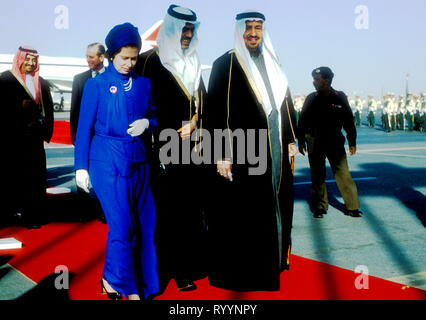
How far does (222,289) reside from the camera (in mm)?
4020

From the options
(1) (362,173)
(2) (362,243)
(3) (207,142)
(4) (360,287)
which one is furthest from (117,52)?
(1) (362,173)

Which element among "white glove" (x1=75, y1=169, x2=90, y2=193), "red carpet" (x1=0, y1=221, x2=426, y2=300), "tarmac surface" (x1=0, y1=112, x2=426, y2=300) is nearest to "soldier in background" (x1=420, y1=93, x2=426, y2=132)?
"tarmac surface" (x1=0, y1=112, x2=426, y2=300)

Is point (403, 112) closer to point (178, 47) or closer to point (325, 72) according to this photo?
point (325, 72)

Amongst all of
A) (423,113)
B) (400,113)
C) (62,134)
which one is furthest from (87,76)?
(400,113)

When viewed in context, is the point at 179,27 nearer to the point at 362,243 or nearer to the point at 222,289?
the point at 222,289

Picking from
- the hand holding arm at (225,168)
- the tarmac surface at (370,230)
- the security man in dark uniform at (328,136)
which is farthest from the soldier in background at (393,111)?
the hand holding arm at (225,168)

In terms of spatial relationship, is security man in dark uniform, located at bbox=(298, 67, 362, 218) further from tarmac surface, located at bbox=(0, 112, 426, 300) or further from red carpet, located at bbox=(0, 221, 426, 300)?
red carpet, located at bbox=(0, 221, 426, 300)

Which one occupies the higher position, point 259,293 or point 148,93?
point 148,93

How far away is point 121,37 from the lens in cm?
341

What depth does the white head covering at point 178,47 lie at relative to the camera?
3865 mm

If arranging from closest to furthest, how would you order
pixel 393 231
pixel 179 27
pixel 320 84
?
pixel 179 27
pixel 393 231
pixel 320 84

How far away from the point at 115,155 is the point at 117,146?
61 mm

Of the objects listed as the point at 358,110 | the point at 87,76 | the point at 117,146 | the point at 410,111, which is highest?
the point at 87,76

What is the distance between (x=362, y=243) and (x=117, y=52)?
3.25m
